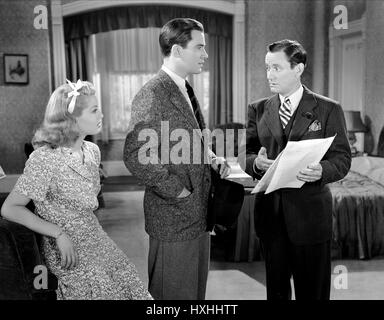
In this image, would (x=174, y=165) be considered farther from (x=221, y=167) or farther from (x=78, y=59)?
(x=78, y=59)

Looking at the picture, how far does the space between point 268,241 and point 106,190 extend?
14.0 feet

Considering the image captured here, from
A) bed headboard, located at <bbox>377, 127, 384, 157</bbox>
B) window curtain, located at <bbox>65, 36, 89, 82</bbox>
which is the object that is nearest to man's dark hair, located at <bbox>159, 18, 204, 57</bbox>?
bed headboard, located at <bbox>377, 127, 384, 157</bbox>

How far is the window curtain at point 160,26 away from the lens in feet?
18.5

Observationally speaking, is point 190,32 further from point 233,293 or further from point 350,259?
point 350,259

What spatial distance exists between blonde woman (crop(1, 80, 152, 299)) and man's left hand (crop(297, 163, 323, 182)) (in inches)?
24.6

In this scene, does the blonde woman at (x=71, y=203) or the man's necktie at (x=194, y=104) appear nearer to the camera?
the blonde woman at (x=71, y=203)

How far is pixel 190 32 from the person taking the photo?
146 centimetres

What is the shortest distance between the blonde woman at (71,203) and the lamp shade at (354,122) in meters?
2.76

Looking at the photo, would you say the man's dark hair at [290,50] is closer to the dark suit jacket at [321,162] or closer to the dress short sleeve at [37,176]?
the dark suit jacket at [321,162]

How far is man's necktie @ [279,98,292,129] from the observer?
1.61 m

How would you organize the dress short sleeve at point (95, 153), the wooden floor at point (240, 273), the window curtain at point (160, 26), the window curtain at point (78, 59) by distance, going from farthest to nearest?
1. the window curtain at point (78, 59)
2. the window curtain at point (160, 26)
3. the wooden floor at point (240, 273)
4. the dress short sleeve at point (95, 153)

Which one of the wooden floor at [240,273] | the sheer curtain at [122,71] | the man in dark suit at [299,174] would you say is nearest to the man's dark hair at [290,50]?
the man in dark suit at [299,174]

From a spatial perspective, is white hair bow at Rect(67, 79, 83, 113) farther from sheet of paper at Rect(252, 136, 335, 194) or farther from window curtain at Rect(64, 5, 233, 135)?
window curtain at Rect(64, 5, 233, 135)

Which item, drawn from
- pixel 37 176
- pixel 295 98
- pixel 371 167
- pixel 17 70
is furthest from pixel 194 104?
pixel 371 167
